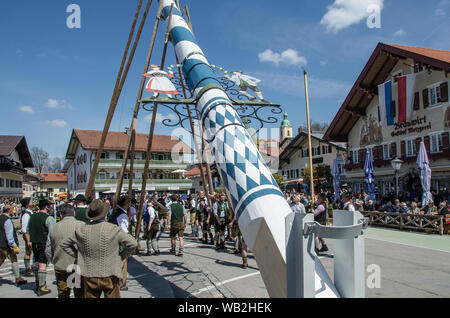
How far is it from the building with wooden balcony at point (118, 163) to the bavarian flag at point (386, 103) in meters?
25.4

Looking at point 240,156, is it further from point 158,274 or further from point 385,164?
point 385,164

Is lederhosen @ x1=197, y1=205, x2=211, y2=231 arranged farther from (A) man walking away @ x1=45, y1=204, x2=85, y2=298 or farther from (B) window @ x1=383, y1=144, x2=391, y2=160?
(B) window @ x1=383, y1=144, x2=391, y2=160

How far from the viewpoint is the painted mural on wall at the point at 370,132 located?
2636 cm

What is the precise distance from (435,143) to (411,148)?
76.8 inches

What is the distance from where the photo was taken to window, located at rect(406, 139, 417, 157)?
904 inches

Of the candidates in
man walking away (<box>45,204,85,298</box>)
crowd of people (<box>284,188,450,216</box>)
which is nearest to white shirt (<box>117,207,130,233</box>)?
man walking away (<box>45,204,85,298</box>)

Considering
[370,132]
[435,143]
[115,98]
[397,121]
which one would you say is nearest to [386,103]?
[397,121]

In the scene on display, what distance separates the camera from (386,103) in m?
24.0

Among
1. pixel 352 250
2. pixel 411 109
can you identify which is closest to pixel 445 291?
pixel 352 250

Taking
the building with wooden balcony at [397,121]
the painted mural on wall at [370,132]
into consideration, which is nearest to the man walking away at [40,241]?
the building with wooden balcony at [397,121]

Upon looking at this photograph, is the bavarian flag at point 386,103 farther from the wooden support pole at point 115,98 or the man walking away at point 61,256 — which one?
the man walking away at point 61,256

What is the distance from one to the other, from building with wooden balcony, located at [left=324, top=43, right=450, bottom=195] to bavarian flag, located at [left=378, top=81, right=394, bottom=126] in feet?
0.27

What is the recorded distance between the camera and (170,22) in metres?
7.84

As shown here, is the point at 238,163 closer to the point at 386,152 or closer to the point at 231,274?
the point at 231,274
